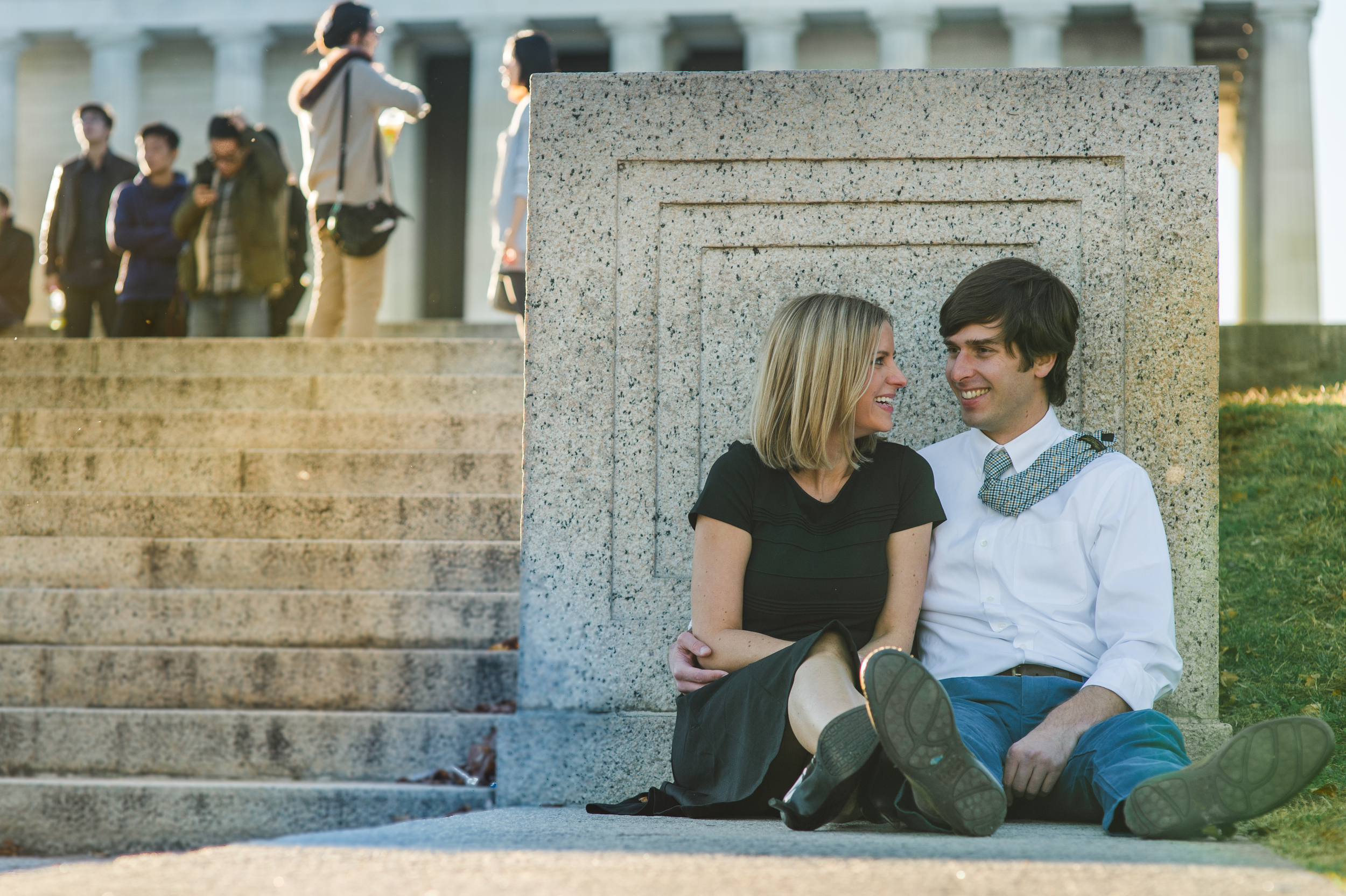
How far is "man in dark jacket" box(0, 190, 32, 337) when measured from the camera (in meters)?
11.1

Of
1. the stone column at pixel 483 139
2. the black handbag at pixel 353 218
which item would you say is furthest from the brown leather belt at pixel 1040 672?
the stone column at pixel 483 139

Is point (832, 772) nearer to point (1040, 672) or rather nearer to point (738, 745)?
point (738, 745)

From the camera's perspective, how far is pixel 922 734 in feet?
8.85

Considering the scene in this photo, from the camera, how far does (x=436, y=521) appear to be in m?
6.00

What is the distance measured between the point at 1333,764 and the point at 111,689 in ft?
14.2

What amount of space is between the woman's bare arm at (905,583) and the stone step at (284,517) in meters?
2.66

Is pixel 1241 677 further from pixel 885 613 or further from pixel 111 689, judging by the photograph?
pixel 111 689

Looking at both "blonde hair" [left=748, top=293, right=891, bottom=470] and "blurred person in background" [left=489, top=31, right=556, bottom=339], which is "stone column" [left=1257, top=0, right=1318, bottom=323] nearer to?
"blurred person in background" [left=489, top=31, right=556, bottom=339]

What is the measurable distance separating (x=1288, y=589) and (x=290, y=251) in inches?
283

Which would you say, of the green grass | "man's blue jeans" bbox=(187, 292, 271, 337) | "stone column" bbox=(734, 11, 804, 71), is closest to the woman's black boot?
the green grass

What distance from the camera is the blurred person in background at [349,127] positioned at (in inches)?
314

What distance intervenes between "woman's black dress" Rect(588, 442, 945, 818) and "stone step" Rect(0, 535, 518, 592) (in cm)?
215

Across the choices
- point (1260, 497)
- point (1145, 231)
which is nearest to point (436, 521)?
point (1145, 231)

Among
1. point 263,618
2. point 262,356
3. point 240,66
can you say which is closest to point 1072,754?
point 263,618
